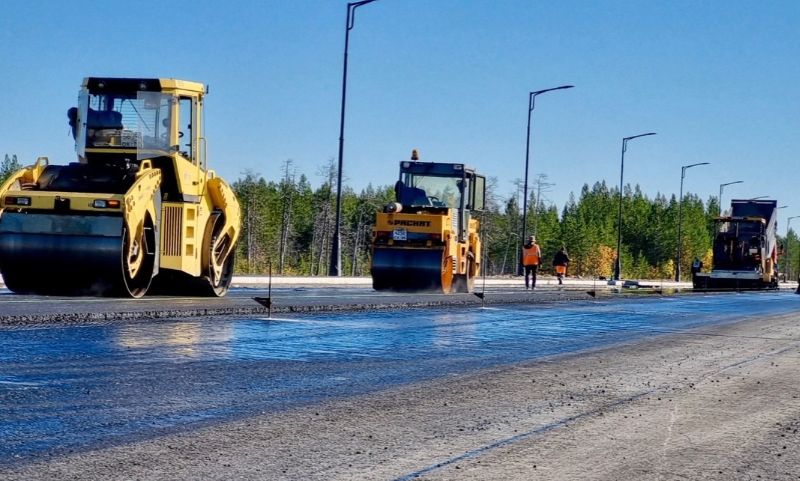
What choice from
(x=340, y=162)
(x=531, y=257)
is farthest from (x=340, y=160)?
(x=531, y=257)

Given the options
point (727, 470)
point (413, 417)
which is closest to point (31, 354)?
point (413, 417)

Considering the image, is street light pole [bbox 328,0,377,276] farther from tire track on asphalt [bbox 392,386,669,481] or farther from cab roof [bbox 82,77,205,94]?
tire track on asphalt [bbox 392,386,669,481]

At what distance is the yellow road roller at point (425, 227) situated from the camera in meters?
23.8

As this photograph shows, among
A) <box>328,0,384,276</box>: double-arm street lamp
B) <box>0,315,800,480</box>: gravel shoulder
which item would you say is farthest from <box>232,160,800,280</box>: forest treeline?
<box>0,315,800,480</box>: gravel shoulder

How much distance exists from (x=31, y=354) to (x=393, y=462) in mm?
4541

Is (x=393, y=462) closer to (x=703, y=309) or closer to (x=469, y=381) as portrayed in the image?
(x=469, y=381)

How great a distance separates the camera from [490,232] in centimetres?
11944

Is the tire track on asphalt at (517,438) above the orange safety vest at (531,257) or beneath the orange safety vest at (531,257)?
beneath

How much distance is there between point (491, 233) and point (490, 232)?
50.2 inches

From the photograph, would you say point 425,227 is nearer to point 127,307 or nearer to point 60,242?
point 60,242

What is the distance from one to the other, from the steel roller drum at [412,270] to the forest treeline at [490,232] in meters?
47.4

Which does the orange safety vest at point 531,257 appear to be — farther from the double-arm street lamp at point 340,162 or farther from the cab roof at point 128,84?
the cab roof at point 128,84

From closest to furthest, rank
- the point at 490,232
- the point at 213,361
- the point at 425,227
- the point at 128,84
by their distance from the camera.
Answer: the point at 213,361, the point at 128,84, the point at 425,227, the point at 490,232

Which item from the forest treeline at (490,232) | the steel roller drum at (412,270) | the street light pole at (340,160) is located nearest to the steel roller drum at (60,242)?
the steel roller drum at (412,270)
